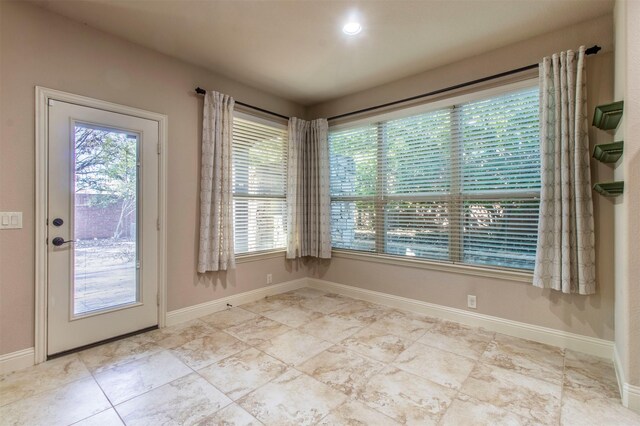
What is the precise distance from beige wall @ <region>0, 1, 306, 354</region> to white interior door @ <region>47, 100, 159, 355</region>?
0.14 metres

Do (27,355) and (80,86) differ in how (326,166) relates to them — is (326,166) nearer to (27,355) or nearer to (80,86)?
(80,86)

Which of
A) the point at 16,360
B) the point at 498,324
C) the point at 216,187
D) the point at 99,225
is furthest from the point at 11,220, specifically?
the point at 498,324

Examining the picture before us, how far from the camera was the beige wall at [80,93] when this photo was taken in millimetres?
2225

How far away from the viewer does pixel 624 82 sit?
1.96 metres

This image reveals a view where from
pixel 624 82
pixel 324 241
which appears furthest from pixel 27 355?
pixel 624 82

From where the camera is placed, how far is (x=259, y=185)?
400 cm

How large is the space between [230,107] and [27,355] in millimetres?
2855

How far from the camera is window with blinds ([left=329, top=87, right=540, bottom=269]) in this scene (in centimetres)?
281

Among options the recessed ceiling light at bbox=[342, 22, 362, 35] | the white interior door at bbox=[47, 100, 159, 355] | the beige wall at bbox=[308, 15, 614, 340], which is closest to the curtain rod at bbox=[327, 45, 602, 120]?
the beige wall at bbox=[308, 15, 614, 340]

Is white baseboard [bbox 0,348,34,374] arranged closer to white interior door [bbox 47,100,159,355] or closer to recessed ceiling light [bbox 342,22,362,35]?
white interior door [bbox 47,100,159,355]

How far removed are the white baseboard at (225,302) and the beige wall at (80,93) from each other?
0.25 ft

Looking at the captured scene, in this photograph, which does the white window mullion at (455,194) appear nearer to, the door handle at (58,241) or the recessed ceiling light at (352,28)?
the recessed ceiling light at (352,28)

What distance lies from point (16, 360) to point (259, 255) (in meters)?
2.34

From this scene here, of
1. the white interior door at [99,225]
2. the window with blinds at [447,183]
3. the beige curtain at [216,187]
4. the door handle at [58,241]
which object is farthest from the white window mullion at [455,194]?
the door handle at [58,241]
